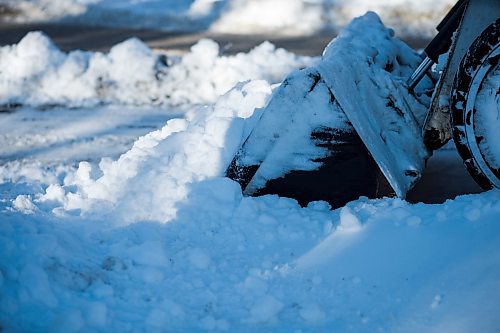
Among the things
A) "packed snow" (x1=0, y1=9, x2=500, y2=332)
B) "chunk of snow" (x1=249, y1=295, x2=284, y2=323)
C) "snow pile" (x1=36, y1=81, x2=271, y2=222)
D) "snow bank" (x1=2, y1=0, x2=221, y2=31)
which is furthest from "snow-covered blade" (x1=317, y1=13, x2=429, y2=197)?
"snow bank" (x1=2, y1=0, x2=221, y2=31)

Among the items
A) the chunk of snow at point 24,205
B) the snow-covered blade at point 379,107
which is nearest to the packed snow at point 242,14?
the snow-covered blade at point 379,107

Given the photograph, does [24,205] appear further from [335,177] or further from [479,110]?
[479,110]

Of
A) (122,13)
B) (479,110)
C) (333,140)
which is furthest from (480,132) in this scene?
(122,13)

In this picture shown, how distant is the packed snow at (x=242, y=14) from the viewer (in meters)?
8.80

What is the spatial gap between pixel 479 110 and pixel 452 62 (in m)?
0.33

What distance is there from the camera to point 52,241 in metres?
2.32

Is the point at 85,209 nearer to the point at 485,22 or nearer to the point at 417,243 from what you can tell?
the point at 417,243

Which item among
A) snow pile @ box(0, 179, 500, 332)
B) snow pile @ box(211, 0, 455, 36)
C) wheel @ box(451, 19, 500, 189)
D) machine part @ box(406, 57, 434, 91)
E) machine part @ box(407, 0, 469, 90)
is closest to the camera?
snow pile @ box(0, 179, 500, 332)

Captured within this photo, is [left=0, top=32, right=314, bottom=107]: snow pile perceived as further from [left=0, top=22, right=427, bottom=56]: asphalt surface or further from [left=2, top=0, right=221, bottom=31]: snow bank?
[left=2, top=0, right=221, bottom=31]: snow bank

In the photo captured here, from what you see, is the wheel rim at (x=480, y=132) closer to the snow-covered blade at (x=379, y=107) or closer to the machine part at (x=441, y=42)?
the snow-covered blade at (x=379, y=107)

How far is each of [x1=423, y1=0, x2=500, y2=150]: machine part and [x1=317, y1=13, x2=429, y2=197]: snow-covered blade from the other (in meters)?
0.10

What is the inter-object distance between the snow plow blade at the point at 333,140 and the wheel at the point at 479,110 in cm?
32

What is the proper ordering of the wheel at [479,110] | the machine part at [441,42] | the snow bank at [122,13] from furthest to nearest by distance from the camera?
the snow bank at [122,13]
the machine part at [441,42]
the wheel at [479,110]

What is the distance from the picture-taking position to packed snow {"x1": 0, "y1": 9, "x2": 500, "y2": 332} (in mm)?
2100
